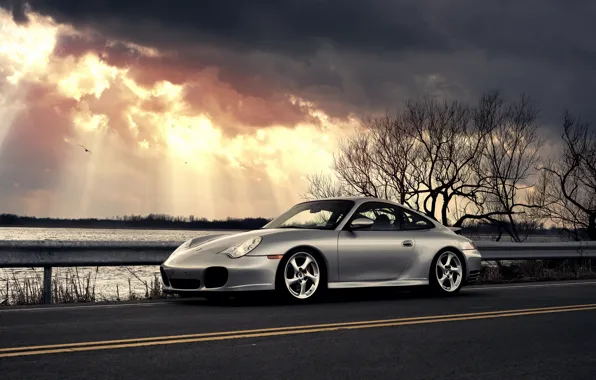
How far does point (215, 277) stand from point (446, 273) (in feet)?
12.5

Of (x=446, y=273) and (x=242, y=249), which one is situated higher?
(x=242, y=249)

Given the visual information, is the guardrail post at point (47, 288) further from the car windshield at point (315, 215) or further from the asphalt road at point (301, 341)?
the car windshield at point (315, 215)

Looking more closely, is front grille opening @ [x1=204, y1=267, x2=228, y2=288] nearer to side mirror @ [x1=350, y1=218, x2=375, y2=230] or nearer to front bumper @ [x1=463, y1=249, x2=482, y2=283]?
side mirror @ [x1=350, y1=218, x2=375, y2=230]

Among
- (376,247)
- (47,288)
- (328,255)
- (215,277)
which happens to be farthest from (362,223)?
(47,288)

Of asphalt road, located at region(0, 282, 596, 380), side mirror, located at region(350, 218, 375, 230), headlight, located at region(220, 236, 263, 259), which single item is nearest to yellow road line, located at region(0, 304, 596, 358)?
asphalt road, located at region(0, 282, 596, 380)

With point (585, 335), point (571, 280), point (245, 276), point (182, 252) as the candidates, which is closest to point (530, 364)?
point (585, 335)

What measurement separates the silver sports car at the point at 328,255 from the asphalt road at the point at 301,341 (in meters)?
0.36

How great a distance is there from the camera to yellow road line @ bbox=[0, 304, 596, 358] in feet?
20.5

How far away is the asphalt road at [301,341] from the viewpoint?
5539 mm

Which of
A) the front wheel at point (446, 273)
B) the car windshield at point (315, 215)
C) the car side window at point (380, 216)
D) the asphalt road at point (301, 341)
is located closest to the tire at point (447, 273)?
the front wheel at point (446, 273)

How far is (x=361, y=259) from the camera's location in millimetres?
10922

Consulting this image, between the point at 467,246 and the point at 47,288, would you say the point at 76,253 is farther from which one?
the point at 467,246

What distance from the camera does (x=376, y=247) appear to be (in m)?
11.1

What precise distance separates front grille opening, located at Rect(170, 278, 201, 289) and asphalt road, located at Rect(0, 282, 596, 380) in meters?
0.23
